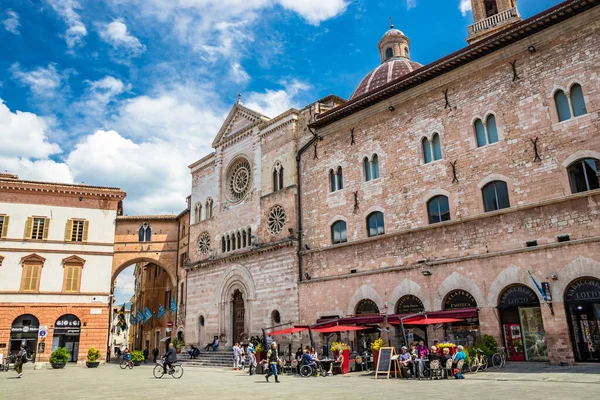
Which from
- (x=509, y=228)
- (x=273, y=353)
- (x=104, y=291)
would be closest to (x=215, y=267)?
(x=104, y=291)

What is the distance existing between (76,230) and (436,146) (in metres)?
27.7

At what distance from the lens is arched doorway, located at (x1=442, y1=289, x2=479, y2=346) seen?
19188 millimetres

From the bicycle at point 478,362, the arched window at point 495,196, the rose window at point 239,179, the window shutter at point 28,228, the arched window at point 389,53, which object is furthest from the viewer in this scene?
A: the arched window at point 389,53

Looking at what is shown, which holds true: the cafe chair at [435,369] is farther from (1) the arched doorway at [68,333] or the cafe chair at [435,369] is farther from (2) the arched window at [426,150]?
(1) the arched doorway at [68,333]

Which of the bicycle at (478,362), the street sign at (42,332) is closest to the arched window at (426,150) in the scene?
the bicycle at (478,362)

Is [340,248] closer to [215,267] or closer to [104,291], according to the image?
[215,267]

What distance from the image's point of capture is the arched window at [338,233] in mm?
25281

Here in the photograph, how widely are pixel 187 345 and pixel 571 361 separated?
2617 cm

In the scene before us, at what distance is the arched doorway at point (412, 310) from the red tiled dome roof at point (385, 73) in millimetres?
20075

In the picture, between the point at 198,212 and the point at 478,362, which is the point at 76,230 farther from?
the point at 478,362

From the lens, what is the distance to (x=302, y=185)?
92.7 ft

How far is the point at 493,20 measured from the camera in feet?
111

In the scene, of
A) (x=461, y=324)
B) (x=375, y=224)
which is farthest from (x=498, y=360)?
(x=375, y=224)

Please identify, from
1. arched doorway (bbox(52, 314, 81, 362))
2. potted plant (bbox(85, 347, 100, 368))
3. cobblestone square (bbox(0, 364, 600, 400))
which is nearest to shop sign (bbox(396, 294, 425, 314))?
cobblestone square (bbox(0, 364, 600, 400))
